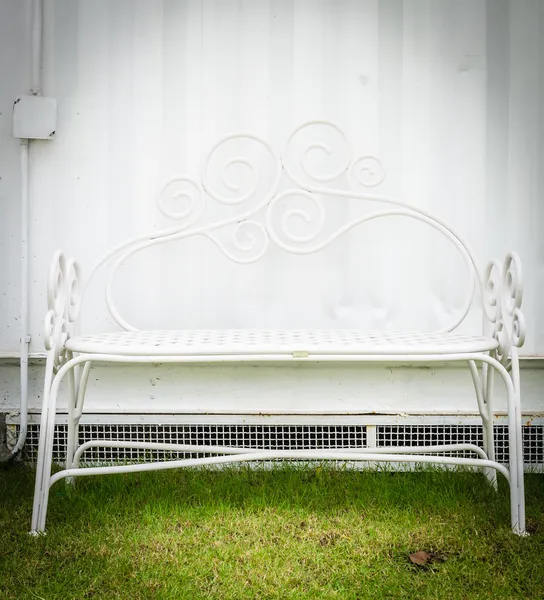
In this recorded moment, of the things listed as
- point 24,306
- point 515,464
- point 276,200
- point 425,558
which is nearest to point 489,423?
point 515,464

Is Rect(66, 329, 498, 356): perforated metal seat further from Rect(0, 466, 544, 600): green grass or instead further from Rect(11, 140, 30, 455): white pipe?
Rect(11, 140, 30, 455): white pipe

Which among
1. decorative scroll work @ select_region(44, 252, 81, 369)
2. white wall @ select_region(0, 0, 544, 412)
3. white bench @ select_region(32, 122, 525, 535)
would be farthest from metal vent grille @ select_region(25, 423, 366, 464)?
decorative scroll work @ select_region(44, 252, 81, 369)

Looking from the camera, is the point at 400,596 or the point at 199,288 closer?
the point at 400,596

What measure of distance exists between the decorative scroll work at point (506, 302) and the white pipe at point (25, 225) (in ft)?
5.08

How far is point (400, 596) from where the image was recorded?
1.38 metres

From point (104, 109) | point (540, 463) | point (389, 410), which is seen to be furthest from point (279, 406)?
point (104, 109)

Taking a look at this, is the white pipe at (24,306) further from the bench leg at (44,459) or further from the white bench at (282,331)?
the bench leg at (44,459)

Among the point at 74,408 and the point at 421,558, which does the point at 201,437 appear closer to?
the point at 74,408

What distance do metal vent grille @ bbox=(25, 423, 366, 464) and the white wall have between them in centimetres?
38

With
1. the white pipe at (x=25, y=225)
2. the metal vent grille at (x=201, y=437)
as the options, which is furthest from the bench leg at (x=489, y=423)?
the white pipe at (x=25, y=225)

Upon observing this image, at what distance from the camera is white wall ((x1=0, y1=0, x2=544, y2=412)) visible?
7.35ft

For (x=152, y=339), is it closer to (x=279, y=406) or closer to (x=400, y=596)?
(x=279, y=406)

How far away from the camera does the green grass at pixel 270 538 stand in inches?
55.9

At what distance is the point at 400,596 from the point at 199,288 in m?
1.25
